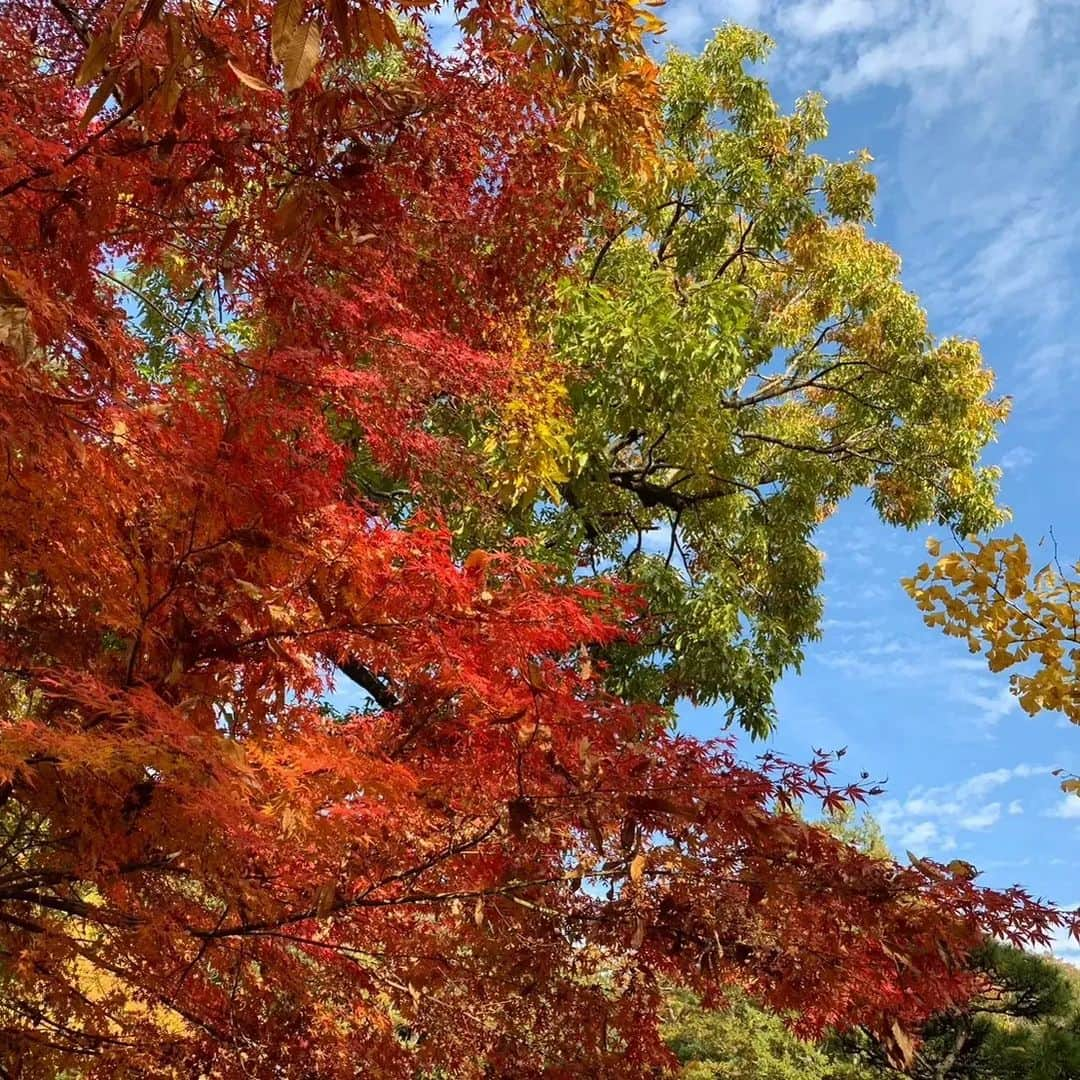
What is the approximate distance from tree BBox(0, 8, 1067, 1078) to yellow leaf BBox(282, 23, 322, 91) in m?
0.65

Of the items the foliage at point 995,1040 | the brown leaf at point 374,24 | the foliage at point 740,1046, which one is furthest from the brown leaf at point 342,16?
the foliage at point 740,1046

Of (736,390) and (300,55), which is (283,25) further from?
(736,390)

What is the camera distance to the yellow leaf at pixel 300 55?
1.30 m

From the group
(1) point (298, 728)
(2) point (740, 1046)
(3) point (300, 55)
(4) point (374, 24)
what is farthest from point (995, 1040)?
(3) point (300, 55)

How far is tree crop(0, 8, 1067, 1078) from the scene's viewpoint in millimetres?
2801

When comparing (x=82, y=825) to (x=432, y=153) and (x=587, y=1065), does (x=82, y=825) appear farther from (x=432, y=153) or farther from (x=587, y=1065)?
(x=432, y=153)

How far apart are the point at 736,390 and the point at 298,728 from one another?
22.8ft

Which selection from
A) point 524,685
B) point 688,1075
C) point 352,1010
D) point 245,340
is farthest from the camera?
point 688,1075

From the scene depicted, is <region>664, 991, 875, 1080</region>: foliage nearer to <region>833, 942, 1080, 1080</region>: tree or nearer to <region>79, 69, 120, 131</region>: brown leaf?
<region>833, 942, 1080, 1080</region>: tree

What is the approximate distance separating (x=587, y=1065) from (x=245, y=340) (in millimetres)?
5676

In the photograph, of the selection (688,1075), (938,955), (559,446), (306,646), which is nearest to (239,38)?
(306,646)

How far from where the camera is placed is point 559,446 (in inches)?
238

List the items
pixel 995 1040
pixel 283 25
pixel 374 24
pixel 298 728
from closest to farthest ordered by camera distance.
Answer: pixel 283 25, pixel 374 24, pixel 298 728, pixel 995 1040

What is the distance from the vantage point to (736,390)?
9.75 metres
